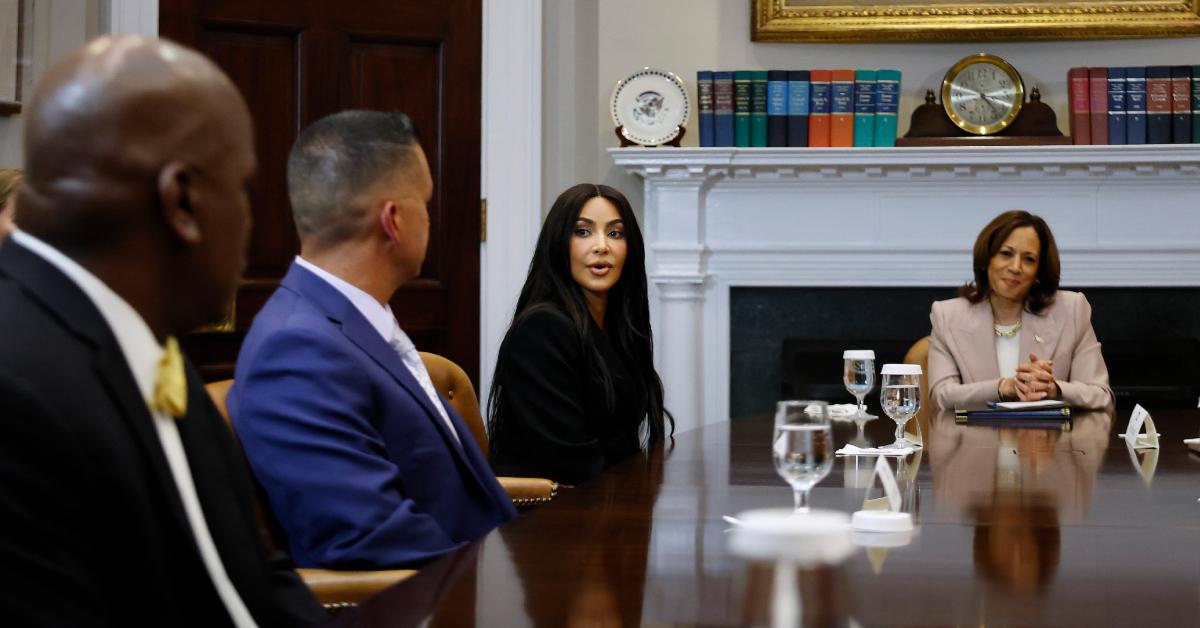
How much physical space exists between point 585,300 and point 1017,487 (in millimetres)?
1254

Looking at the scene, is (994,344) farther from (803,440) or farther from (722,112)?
(803,440)

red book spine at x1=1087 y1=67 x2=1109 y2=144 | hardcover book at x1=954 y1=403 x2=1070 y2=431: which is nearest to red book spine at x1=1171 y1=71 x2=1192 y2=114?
red book spine at x1=1087 y1=67 x2=1109 y2=144

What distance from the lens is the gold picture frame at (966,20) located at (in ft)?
15.8

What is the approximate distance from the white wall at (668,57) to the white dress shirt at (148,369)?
3980 mm

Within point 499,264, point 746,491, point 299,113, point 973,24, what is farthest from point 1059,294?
point 299,113

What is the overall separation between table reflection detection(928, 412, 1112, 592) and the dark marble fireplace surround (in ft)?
5.69

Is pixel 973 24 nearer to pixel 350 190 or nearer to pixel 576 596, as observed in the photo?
pixel 350 190

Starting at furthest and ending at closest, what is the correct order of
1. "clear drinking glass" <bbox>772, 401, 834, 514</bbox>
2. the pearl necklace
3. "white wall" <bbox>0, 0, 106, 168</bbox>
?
"white wall" <bbox>0, 0, 106, 168</bbox>, the pearl necklace, "clear drinking glass" <bbox>772, 401, 834, 514</bbox>

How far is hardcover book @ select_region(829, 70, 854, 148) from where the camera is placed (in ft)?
15.6

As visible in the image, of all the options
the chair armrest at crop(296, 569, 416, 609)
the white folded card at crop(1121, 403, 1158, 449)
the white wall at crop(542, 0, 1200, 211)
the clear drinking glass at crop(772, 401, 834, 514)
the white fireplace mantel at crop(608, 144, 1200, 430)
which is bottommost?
the chair armrest at crop(296, 569, 416, 609)

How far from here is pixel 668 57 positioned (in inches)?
195

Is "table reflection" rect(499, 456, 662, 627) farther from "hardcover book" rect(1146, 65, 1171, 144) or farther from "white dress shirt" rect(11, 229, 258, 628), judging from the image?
"hardcover book" rect(1146, 65, 1171, 144)

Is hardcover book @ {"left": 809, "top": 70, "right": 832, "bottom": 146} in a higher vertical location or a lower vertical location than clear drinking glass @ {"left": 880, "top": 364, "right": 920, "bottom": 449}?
higher

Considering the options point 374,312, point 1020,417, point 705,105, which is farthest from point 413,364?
point 705,105
